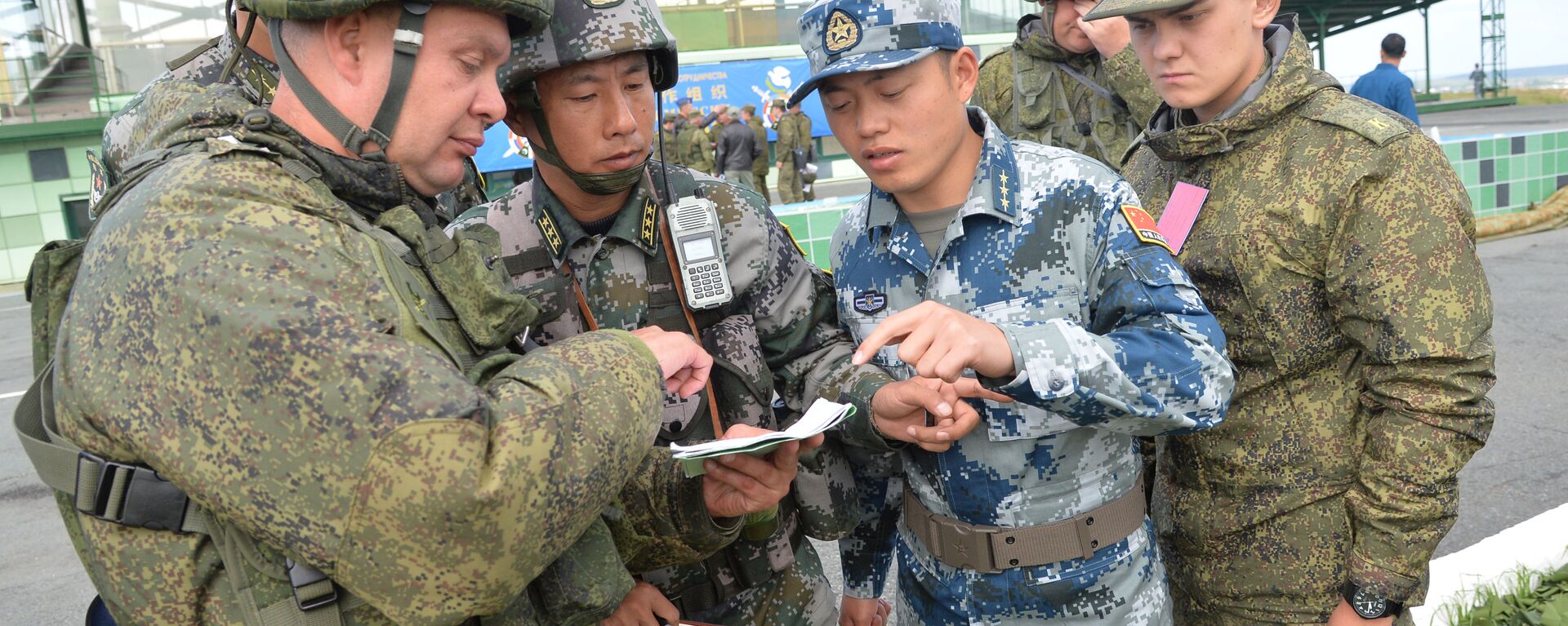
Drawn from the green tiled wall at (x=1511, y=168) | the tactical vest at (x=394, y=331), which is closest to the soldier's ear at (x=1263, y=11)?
the tactical vest at (x=394, y=331)

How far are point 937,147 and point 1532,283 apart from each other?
8.75 m

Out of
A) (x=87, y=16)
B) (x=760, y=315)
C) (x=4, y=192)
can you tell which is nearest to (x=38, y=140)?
(x=4, y=192)

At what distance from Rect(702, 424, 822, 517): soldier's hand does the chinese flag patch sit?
0.71 metres

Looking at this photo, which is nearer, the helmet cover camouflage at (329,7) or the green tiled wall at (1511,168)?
the helmet cover camouflage at (329,7)

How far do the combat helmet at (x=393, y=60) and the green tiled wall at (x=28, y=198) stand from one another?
61.0 ft

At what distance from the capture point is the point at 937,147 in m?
2.18

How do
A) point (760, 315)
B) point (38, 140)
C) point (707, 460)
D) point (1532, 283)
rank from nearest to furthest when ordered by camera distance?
point (707, 460) < point (760, 315) < point (1532, 283) < point (38, 140)

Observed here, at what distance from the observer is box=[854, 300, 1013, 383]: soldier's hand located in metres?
1.67

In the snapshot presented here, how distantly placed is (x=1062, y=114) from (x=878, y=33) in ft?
10.7

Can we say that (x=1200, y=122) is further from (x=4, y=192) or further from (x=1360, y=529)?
(x=4, y=192)

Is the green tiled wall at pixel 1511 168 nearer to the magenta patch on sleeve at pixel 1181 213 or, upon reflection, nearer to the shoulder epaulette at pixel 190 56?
the magenta patch on sleeve at pixel 1181 213

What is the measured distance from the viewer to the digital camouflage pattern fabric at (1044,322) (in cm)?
195

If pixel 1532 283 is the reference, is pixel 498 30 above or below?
above

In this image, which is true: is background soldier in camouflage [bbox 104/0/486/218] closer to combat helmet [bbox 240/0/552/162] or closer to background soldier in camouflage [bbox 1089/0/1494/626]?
combat helmet [bbox 240/0/552/162]
